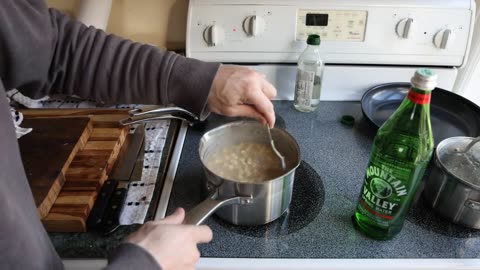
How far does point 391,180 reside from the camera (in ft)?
1.88

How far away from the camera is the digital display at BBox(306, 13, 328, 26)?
2.93 ft

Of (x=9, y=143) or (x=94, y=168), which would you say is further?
(x=94, y=168)

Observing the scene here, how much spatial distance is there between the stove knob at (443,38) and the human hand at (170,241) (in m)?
0.73

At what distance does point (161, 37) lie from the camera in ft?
3.49

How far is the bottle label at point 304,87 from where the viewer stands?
889 millimetres

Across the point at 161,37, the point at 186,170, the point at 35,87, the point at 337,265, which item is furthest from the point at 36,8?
the point at 337,265

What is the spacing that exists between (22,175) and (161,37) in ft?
2.22

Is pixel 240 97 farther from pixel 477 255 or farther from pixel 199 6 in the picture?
pixel 477 255

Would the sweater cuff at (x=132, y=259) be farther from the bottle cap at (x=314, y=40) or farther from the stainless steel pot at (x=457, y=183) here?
the bottle cap at (x=314, y=40)

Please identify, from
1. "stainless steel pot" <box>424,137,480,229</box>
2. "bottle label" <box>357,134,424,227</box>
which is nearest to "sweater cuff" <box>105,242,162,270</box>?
"bottle label" <box>357,134,424,227</box>

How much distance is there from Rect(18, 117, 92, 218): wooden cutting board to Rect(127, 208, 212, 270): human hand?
22cm

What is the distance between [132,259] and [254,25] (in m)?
0.60

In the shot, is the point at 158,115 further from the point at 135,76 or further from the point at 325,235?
the point at 325,235

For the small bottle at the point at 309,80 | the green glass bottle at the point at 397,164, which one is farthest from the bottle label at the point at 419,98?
the small bottle at the point at 309,80
